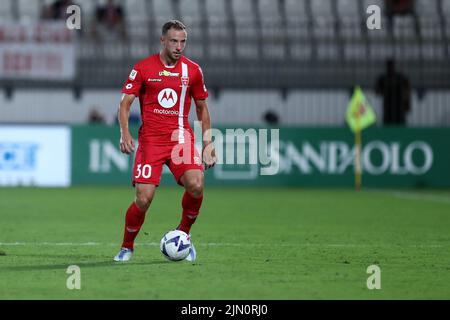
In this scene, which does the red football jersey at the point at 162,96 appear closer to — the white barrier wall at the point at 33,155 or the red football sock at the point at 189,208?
the red football sock at the point at 189,208

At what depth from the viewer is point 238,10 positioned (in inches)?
1074

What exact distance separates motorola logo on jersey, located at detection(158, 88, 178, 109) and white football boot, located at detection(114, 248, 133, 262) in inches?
51.7

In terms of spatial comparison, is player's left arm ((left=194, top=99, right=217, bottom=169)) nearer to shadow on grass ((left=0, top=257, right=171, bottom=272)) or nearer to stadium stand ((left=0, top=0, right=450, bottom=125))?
shadow on grass ((left=0, top=257, right=171, bottom=272))

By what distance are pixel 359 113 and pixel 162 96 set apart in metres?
13.0

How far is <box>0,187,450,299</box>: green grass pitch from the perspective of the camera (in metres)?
7.96

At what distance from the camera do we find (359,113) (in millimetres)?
22453

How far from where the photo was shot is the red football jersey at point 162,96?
9797 mm

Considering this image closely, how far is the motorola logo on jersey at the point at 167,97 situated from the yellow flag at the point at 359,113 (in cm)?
1278

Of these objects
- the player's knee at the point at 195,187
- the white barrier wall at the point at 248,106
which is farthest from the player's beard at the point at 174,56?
the white barrier wall at the point at 248,106

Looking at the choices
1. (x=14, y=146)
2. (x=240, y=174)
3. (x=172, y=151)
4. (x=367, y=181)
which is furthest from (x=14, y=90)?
(x=172, y=151)

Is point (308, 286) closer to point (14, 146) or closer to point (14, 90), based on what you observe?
point (14, 146)

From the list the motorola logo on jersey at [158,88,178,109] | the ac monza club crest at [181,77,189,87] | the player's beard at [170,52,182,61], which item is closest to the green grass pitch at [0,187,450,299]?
the motorola logo on jersey at [158,88,178,109]

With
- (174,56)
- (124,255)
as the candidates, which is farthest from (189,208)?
(174,56)

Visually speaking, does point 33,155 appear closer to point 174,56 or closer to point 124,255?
point 124,255
